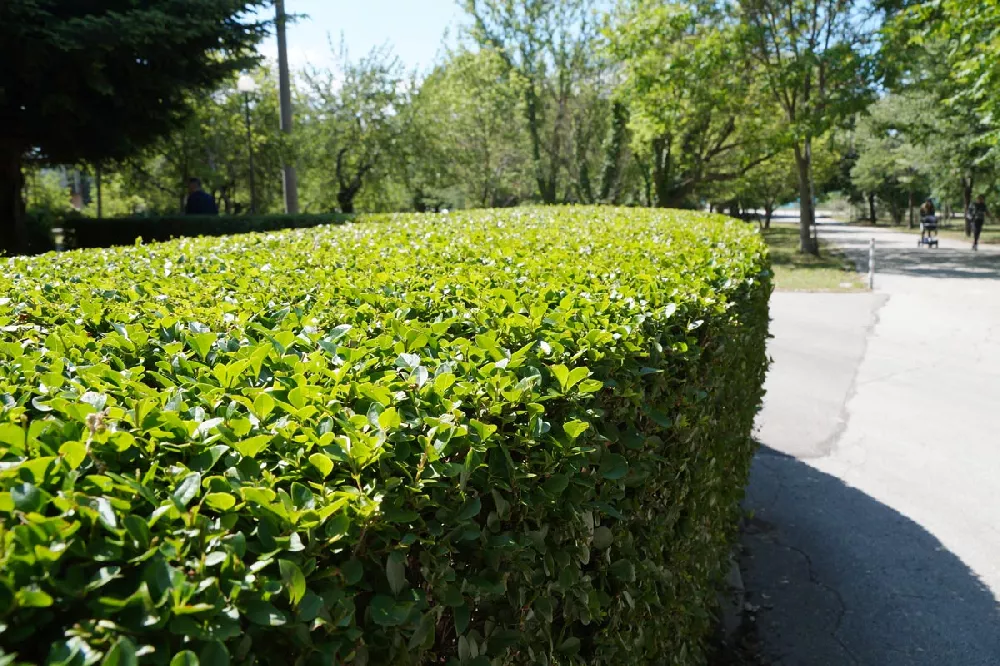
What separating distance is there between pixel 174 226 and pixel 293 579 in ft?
55.9

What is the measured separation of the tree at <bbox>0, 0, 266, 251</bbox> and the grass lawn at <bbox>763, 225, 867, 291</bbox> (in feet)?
40.0

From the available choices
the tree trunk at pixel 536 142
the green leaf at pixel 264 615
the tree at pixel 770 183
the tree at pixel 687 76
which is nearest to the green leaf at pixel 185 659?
the green leaf at pixel 264 615

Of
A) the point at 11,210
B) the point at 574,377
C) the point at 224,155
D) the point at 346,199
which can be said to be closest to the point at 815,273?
the point at 346,199

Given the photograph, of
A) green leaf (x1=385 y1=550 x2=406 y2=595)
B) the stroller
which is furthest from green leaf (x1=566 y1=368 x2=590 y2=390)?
the stroller

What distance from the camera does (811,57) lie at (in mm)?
20250

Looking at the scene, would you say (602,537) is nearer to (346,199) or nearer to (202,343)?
(202,343)

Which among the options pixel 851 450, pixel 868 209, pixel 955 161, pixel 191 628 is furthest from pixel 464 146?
pixel 868 209

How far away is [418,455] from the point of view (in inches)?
56.5

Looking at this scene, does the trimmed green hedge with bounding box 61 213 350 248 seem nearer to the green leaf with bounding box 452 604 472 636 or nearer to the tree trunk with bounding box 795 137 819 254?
the green leaf with bounding box 452 604 472 636

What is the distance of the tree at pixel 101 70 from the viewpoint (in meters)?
11.3

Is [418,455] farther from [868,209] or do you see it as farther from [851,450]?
[868,209]

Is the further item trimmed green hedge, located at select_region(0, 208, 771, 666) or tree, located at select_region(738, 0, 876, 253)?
tree, located at select_region(738, 0, 876, 253)

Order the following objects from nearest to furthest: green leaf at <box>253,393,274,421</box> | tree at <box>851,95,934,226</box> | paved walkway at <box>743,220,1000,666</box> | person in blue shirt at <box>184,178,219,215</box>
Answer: green leaf at <box>253,393,274,421</box> → paved walkway at <box>743,220,1000,666</box> → person in blue shirt at <box>184,178,219,215</box> → tree at <box>851,95,934,226</box>

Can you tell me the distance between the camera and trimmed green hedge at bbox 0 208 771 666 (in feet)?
3.43
